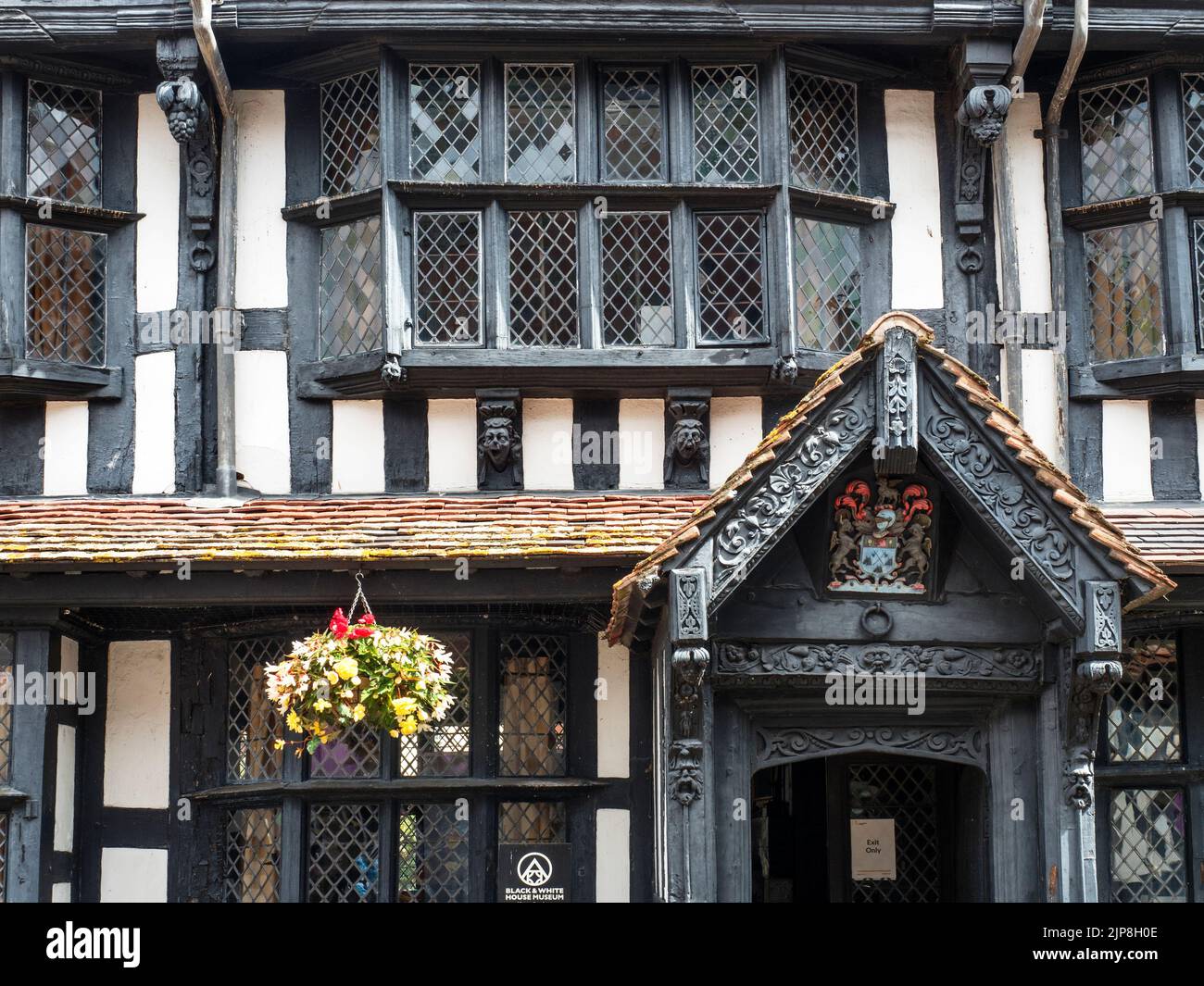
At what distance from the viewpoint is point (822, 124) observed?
12133 millimetres

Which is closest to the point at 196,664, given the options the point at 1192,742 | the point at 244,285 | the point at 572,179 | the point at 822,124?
the point at 244,285

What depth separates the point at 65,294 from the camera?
38.9ft

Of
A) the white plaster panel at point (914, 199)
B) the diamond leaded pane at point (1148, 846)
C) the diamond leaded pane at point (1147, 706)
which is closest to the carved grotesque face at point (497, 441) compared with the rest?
the white plaster panel at point (914, 199)

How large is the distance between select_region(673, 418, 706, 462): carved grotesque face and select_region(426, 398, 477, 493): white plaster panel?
4.15 feet

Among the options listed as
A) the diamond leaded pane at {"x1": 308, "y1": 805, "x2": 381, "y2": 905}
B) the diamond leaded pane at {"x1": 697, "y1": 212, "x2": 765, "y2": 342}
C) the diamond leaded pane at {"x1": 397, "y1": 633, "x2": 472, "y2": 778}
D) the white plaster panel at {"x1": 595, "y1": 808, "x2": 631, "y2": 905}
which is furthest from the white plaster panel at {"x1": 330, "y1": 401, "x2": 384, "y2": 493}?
the white plaster panel at {"x1": 595, "y1": 808, "x2": 631, "y2": 905}

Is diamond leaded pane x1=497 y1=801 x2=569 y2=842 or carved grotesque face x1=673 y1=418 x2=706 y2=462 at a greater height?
carved grotesque face x1=673 y1=418 x2=706 y2=462

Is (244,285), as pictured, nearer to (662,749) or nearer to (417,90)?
(417,90)

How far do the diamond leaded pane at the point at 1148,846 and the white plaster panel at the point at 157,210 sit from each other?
6704mm

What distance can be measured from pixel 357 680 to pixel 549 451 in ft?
7.98

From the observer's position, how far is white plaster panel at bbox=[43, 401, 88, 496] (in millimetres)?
11742

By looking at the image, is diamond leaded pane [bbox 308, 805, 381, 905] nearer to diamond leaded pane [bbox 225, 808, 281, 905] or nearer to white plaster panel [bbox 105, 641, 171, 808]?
diamond leaded pane [bbox 225, 808, 281, 905]

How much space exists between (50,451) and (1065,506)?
6.25 m

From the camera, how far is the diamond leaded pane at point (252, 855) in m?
11.2

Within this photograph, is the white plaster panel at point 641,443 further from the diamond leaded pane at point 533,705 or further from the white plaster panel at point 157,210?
the white plaster panel at point 157,210
